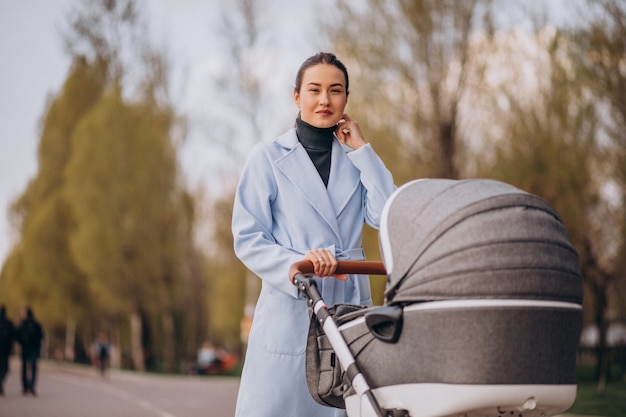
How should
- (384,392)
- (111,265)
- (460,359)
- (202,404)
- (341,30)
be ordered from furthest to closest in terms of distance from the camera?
1. (111,265)
2. (341,30)
3. (202,404)
4. (384,392)
5. (460,359)

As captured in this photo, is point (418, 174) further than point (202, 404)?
Yes

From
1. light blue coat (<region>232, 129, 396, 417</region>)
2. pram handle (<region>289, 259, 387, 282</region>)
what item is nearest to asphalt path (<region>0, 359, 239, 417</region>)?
light blue coat (<region>232, 129, 396, 417</region>)

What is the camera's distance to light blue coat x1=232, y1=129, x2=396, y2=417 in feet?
10.2

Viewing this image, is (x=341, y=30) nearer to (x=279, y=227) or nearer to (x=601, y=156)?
(x=601, y=156)

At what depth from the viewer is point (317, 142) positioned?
11.3 ft

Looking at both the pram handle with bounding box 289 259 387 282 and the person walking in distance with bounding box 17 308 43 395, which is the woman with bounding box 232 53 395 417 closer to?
the pram handle with bounding box 289 259 387 282

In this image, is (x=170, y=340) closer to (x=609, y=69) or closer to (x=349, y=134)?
(x=609, y=69)

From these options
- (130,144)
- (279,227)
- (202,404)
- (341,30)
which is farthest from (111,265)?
(279,227)

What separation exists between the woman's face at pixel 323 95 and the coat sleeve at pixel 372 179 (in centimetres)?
17

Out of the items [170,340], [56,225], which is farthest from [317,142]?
[56,225]

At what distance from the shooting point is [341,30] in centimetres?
1902

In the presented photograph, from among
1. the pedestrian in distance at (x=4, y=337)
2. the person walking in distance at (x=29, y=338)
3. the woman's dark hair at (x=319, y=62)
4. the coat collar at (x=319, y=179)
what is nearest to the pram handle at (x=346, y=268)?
the coat collar at (x=319, y=179)

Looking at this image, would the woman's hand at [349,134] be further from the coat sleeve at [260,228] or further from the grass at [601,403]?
the grass at [601,403]

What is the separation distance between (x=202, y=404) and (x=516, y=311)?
12.1 metres
